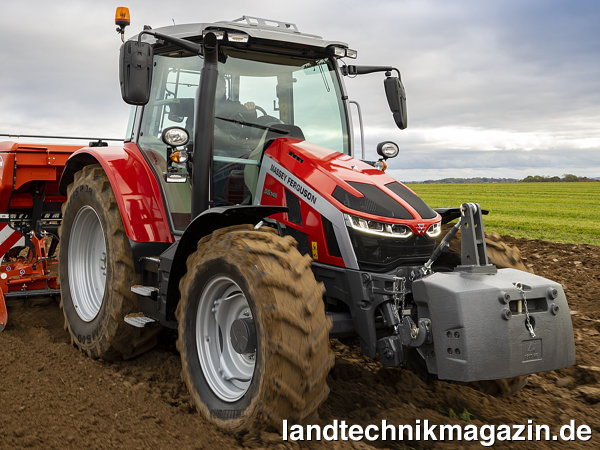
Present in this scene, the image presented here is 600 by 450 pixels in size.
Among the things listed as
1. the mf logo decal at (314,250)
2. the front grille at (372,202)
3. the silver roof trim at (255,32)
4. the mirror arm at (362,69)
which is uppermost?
the silver roof trim at (255,32)

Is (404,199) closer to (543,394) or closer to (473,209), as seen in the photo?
(473,209)

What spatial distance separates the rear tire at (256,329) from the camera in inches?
127

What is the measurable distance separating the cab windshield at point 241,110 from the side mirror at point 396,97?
38cm

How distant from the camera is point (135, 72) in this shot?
3896mm

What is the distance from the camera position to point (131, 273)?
4785 mm

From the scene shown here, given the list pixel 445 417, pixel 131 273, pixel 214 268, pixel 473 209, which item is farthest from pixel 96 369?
pixel 473 209

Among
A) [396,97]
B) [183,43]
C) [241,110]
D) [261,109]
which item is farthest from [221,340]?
[396,97]

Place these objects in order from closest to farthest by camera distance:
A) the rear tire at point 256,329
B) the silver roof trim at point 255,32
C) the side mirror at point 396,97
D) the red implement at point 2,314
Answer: the rear tire at point 256,329 < the silver roof trim at point 255,32 < the side mirror at point 396,97 < the red implement at point 2,314

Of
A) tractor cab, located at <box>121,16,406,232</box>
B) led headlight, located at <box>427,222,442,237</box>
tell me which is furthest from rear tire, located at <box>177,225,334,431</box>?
led headlight, located at <box>427,222,442,237</box>

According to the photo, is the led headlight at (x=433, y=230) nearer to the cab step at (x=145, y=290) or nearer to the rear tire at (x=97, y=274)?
the cab step at (x=145, y=290)

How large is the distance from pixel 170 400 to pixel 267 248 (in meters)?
1.43

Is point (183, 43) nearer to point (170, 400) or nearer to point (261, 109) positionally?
point (261, 109)

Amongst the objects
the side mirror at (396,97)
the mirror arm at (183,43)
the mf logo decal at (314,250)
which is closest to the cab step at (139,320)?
the mf logo decal at (314,250)

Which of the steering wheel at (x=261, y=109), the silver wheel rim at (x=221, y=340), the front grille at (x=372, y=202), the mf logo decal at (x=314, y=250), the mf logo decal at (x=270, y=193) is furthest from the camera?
the steering wheel at (x=261, y=109)
